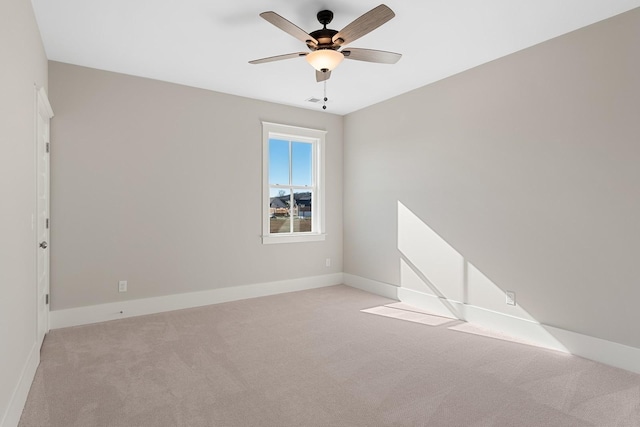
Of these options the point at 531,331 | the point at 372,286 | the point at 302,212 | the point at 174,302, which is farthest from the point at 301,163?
the point at 531,331

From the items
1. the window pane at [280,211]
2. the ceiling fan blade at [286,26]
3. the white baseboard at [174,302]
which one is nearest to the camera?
the ceiling fan blade at [286,26]

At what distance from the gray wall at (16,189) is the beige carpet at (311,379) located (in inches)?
16.1

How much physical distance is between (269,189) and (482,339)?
10.6ft

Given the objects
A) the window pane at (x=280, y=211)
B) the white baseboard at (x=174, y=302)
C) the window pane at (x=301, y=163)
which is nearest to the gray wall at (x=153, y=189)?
the white baseboard at (x=174, y=302)

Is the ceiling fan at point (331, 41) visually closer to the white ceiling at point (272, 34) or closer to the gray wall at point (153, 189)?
the white ceiling at point (272, 34)

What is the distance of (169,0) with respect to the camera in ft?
8.40

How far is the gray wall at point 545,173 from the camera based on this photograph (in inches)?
108

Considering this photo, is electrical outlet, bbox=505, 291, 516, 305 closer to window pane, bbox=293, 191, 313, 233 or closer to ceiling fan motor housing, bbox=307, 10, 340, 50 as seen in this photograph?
ceiling fan motor housing, bbox=307, 10, 340, 50

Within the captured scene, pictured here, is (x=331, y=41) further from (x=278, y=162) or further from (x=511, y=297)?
(x=511, y=297)

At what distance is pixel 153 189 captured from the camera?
4137 mm

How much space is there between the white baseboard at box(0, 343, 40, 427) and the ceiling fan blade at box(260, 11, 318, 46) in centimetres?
265

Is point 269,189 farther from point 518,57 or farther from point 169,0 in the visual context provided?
point 518,57

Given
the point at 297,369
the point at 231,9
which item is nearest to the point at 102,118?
the point at 231,9

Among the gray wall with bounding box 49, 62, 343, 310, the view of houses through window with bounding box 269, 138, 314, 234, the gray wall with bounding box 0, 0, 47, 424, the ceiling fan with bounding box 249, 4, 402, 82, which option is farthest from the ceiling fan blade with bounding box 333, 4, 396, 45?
the view of houses through window with bounding box 269, 138, 314, 234
